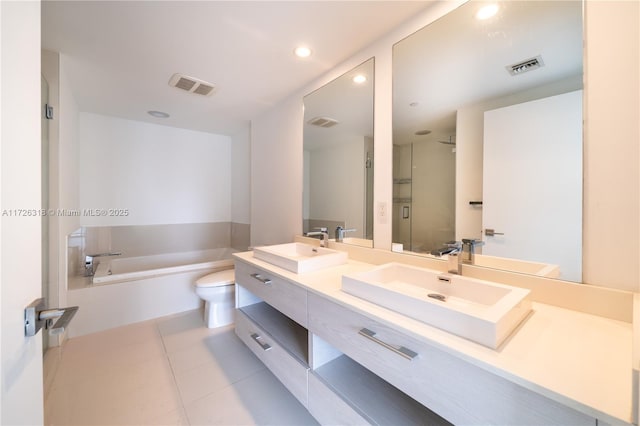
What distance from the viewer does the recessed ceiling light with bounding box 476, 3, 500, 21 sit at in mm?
1154

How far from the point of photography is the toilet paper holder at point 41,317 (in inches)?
23.7

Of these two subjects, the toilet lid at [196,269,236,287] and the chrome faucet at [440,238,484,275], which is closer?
the chrome faucet at [440,238,484,275]

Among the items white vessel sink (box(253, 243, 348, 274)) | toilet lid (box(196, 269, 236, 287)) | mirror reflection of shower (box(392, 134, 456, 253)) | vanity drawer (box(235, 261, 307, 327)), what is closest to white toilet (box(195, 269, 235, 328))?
toilet lid (box(196, 269, 236, 287))

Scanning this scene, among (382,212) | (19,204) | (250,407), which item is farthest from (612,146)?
(250,407)

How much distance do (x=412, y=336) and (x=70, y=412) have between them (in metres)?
1.93

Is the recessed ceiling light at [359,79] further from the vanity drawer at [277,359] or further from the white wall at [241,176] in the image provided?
the white wall at [241,176]

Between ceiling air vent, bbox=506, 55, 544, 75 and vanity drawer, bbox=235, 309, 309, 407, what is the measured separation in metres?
1.74

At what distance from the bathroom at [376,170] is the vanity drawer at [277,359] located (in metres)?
0.87

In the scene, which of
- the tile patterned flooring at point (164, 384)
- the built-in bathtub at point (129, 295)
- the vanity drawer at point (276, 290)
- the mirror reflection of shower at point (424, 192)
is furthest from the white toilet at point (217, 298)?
the mirror reflection of shower at point (424, 192)

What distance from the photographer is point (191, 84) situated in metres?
2.17

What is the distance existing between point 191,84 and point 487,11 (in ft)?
7.13

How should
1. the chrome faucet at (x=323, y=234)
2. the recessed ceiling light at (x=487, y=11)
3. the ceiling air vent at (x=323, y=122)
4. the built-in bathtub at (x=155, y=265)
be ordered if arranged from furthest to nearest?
the built-in bathtub at (x=155, y=265) < the ceiling air vent at (x=323, y=122) < the chrome faucet at (x=323, y=234) < the recessed ceiling light at (x=487, y=11)

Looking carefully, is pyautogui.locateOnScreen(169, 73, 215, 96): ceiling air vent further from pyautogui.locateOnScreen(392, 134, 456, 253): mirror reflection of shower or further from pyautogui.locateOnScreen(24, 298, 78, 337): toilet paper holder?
pyautogui.locateOnScreen(24, 298, 78, 337): toilet paper holder

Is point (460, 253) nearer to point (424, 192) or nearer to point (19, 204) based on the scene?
point (424, 192)
